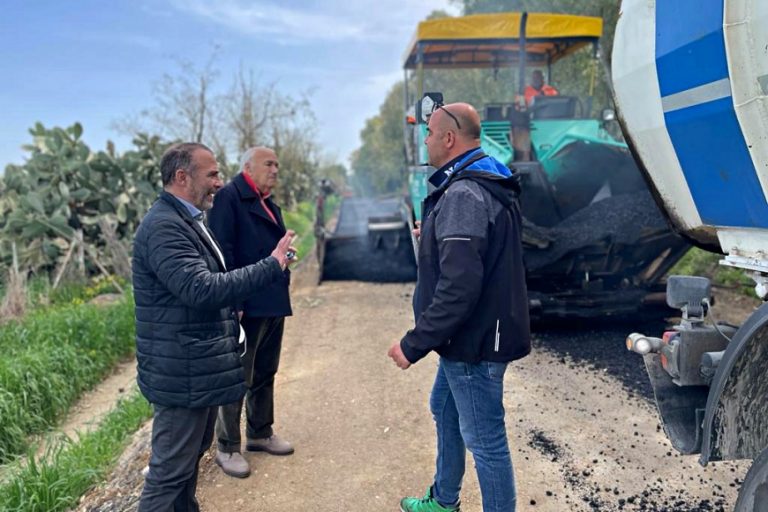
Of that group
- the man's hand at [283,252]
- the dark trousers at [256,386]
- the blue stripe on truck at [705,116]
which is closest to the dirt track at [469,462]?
the dark trousers at [256,386]

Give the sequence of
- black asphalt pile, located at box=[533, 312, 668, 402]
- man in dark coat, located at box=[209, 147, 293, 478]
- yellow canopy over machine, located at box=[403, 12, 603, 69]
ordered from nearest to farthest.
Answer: man in dark coat, located at box=[209, 147, 293, 478] < black asphalt pile, located at box=[533, 312, 668, 402] < yellow canopy over machine, located at box=[403, 12, 603, 69]

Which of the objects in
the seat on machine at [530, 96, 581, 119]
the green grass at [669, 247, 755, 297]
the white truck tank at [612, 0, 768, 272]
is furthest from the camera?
the green grass at [669, 247, 755, 297]

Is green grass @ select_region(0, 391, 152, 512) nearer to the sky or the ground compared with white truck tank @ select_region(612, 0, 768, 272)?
nearer to the ground

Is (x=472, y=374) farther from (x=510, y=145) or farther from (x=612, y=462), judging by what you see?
(x=510, y=145)

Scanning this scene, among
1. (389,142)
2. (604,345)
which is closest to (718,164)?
(604,345)

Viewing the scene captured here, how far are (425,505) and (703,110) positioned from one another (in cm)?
200

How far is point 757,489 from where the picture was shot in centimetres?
189

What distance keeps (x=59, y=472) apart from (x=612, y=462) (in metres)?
3.15

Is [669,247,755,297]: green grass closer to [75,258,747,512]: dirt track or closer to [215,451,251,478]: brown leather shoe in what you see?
[75,258,747,512]: dirt track

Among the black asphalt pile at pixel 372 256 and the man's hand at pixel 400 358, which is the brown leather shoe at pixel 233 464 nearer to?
the man's hand at pixel 400 358

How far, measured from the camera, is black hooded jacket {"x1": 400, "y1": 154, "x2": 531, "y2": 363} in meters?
2.19

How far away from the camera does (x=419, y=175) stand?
645cm

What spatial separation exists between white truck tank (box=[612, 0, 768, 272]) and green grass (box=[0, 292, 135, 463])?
461 cm

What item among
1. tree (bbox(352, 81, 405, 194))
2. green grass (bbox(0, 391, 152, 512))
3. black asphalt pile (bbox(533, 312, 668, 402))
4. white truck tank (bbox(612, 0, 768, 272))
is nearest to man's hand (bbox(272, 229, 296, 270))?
white truck tank (bbox(612, 0, 768, 272))
